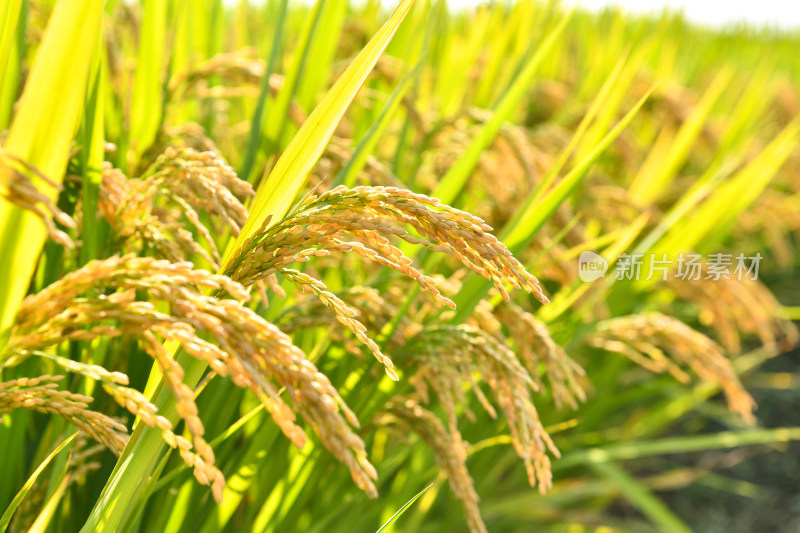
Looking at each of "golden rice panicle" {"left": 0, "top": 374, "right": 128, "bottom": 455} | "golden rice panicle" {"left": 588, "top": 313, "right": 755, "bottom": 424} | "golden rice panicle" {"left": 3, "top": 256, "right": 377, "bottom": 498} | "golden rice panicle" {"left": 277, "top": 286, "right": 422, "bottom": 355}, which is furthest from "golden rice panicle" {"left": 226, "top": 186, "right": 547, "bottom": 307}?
"golden rice panicle" {"left": 588, "top": 313, "right": 755, "bottom": 424}

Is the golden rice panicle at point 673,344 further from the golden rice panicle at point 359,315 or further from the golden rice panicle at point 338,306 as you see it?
the golden rice panicle at point 338,306

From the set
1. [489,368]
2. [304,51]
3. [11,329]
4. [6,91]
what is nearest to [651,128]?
[304,51]

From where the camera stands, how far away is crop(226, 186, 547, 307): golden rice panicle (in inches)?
29.8

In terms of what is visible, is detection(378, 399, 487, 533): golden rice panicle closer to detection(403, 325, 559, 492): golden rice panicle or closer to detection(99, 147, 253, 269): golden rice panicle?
detection(403, 325, 559, 492): golden rice panicle

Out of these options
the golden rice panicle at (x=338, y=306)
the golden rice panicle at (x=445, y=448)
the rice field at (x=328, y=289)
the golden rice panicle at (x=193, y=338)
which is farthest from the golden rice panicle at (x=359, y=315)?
the golden rice panicle at (x=193, y=338)

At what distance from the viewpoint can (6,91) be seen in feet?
3.61

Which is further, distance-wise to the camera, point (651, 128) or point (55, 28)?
point (651, 128)

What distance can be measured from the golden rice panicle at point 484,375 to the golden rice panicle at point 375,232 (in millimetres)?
284

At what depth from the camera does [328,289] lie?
134 cm

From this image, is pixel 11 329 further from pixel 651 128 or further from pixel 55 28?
pixel 651 128

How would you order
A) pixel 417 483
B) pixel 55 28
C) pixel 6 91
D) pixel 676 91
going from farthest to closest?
pixel 676 91
pixel 417 483
pixel 6 91
pixel 55 28

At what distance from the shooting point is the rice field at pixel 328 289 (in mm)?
704

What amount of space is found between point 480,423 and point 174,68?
1403 millimetres

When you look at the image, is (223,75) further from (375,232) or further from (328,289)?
(375,232)
